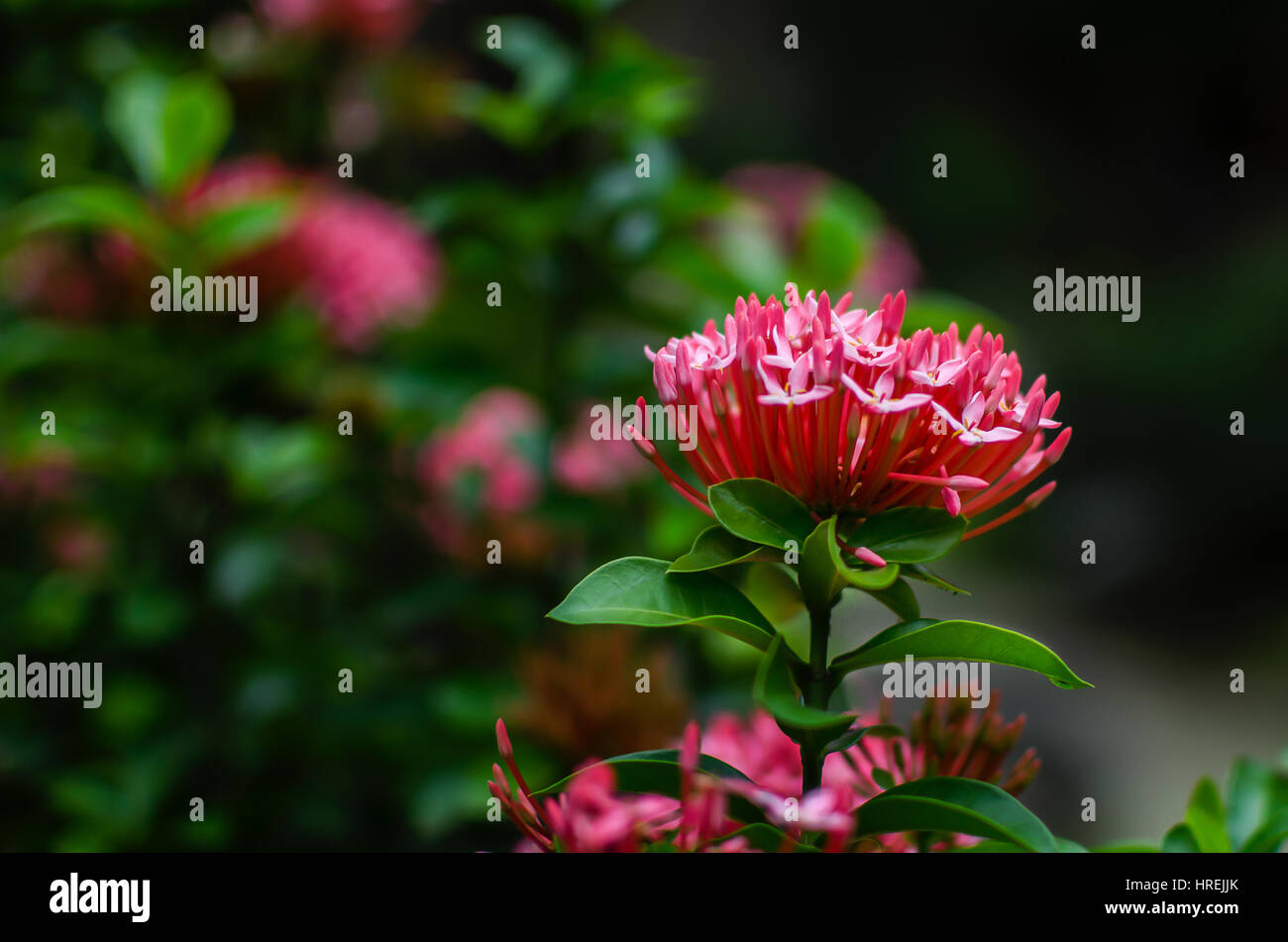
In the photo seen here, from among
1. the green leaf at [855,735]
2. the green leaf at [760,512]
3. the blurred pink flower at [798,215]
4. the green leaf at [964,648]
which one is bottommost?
the green leaf at [855,735]

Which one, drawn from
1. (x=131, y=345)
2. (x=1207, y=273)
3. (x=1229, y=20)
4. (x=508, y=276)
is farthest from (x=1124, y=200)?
(x=131, y=345)

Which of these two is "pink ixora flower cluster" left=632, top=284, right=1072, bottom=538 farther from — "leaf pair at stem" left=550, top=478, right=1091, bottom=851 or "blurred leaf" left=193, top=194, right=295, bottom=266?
"blurred leaf" left=193, top=194, right=295, bottom=266

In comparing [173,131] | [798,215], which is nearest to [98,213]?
[173,131]

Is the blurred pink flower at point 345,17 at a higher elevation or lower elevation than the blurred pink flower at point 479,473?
higher

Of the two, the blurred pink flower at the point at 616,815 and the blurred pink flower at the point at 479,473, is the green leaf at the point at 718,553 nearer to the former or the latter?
the blurred pink flower at the point at 616,815

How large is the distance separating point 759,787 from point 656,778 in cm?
6

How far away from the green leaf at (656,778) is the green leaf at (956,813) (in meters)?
0.04

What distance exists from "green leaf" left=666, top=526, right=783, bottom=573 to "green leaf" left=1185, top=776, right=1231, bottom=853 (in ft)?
0.83

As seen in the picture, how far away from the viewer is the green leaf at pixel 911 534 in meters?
0.38

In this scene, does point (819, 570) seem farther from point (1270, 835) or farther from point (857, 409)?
point (1270, 835)

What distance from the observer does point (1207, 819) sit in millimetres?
488

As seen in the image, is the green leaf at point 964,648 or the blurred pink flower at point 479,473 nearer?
the green leaf at point 964,648

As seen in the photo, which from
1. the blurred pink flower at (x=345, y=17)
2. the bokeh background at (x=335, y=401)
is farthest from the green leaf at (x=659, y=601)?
the blurred pink flower at (x=345, y=17)
